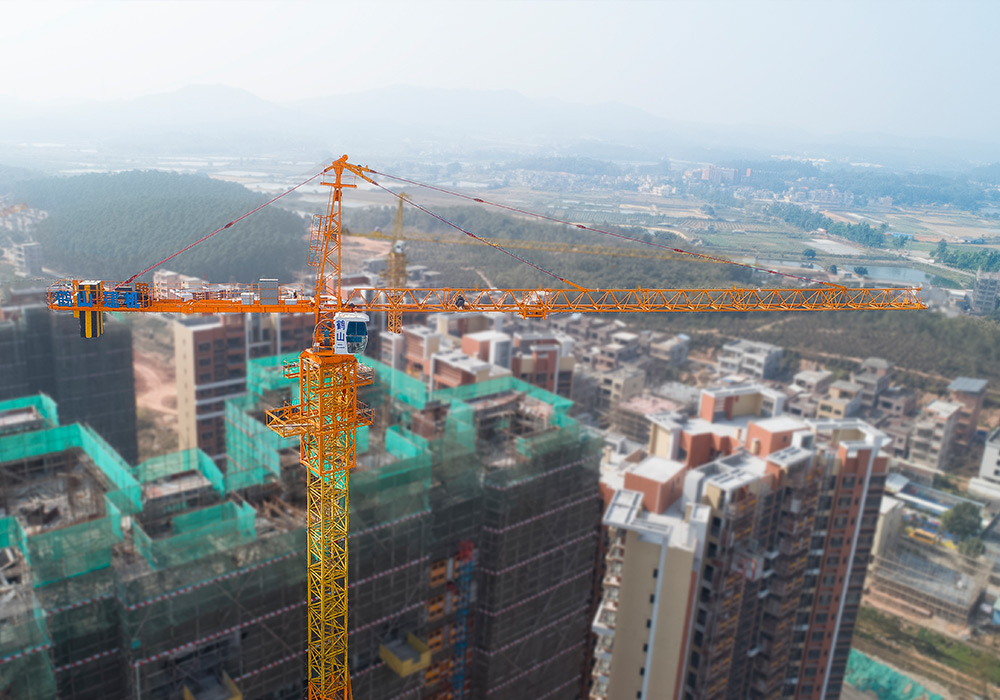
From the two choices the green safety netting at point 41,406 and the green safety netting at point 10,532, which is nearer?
the green safety netting at point 10,532

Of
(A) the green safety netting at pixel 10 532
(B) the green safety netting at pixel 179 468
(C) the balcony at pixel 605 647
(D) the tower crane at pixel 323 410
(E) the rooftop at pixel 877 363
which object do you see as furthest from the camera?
(E) the rooftop at pixel 877 363

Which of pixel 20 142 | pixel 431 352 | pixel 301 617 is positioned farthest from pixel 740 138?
pixel 301 617

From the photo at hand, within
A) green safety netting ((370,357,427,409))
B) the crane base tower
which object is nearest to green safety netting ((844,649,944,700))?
green safety netting ((370,357,427,409))

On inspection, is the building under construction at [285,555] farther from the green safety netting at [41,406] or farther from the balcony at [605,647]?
the balcony at [605,647]

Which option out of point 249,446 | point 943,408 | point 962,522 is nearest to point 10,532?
point 249,446

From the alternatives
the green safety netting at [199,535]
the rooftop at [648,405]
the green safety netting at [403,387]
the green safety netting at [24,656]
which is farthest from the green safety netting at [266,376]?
the rooftop at [648,405]

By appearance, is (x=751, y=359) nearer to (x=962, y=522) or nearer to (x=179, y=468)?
(x=962, y=522)

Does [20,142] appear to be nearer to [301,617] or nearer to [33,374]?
[33,374]
